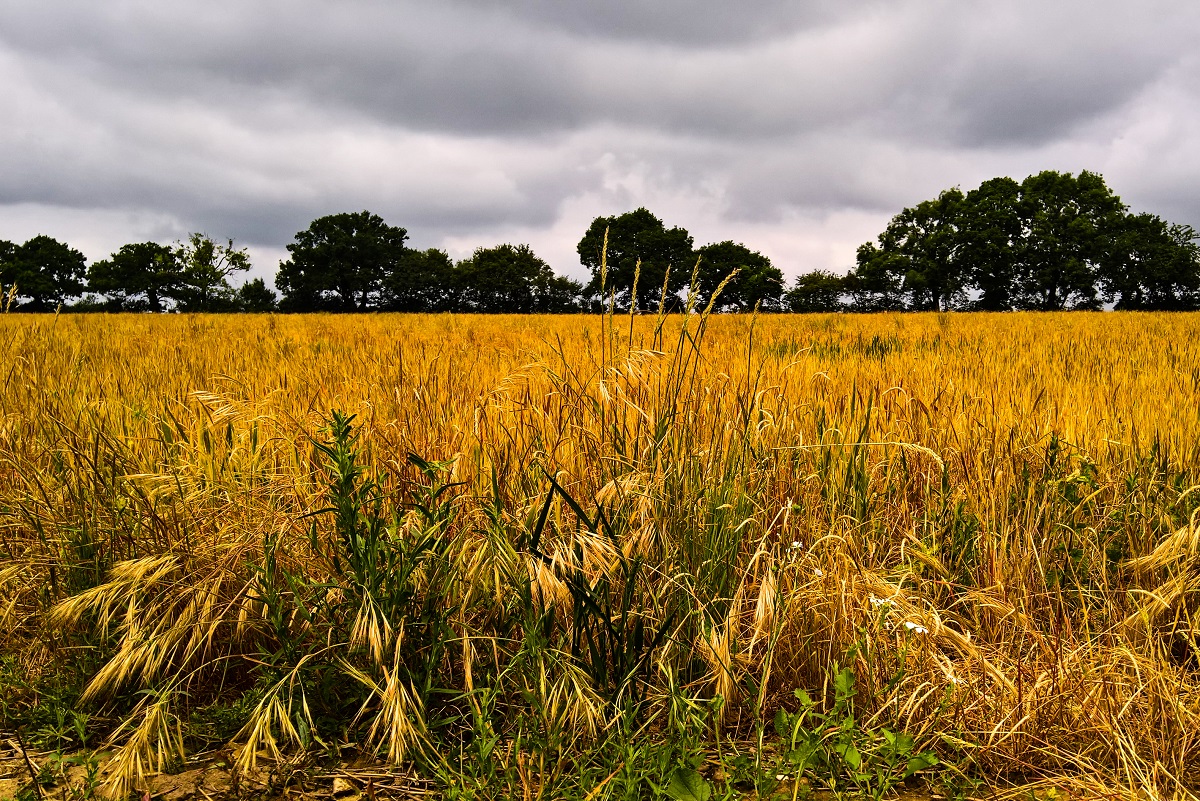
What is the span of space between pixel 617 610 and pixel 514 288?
49513 mm

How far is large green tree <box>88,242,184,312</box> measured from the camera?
51.2 metres

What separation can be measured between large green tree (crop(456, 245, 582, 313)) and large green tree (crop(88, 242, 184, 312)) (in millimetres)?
21240

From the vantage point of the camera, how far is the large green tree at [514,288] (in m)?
49.9

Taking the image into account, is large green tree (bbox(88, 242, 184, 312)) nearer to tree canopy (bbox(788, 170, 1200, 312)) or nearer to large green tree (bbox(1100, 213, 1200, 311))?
tree canopy (bbox(788, 170, 1200, 312))

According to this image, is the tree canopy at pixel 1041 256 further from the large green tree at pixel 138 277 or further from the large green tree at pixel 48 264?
the large green tree at pixel 48 264

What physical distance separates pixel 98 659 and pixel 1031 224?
5475cm

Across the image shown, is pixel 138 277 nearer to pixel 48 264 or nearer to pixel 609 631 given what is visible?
pixel 48 264

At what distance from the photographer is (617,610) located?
191 cm

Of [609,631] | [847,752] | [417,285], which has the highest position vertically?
[417,285]

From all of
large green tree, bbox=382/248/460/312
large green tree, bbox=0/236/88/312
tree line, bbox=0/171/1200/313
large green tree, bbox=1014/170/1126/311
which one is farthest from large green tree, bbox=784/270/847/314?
large green tree, bbox=0/236/88/312

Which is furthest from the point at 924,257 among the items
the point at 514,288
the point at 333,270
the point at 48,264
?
the point at 48,264

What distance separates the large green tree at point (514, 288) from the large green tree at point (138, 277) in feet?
69.7

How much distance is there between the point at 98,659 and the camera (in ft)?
6.16

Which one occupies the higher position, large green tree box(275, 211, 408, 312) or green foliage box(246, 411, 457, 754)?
large green tree box(275, 211, 408, 312)
